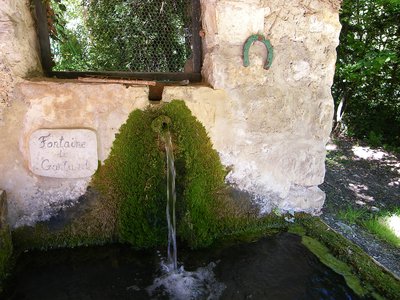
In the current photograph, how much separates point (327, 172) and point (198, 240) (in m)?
2.40

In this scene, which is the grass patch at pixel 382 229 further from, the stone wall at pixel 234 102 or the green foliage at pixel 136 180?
the green foliage at pixel 136 180

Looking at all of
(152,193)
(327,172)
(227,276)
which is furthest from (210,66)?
(327,172)

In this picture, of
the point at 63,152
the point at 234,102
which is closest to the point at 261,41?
the point at 234,102

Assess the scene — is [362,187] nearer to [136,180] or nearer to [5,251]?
[136,180]

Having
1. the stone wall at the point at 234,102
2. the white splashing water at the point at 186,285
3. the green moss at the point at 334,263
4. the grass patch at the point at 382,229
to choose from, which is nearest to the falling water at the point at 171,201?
the white splashing water at the point at 186,285

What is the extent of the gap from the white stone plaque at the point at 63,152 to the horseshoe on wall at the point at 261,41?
1.26 meters

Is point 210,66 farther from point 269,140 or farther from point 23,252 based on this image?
point 23,252

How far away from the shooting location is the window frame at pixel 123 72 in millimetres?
2381

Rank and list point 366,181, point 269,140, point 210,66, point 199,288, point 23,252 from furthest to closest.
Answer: point 366,181 < point 269,140 < point 210,66 < point 23,252 < point 199,288

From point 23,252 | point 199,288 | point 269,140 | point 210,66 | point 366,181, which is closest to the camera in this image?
point 199,288

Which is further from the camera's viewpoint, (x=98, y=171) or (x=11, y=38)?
(x=98, y=171)

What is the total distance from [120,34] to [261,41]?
1113mm

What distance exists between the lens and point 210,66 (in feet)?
8.13

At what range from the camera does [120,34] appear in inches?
99.9
